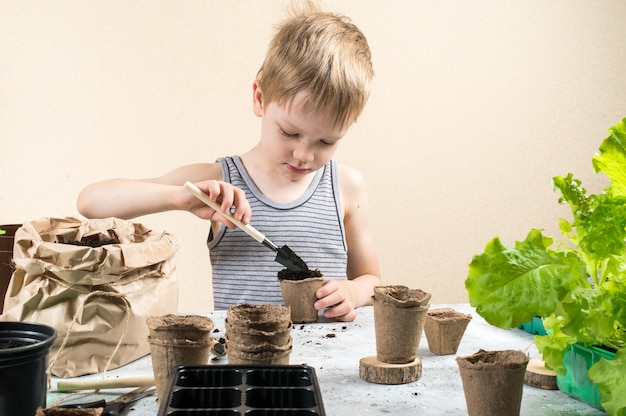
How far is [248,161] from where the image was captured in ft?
7.03

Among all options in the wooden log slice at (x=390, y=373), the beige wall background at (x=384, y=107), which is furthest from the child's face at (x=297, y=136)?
the beige wall background at (x=384, y=107)

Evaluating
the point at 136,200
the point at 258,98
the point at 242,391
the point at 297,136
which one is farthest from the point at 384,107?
the point at 242,391

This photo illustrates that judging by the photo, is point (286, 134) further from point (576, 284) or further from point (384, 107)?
point (384, 107)

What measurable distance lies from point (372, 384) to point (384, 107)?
2.24m

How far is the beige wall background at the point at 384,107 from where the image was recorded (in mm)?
3010

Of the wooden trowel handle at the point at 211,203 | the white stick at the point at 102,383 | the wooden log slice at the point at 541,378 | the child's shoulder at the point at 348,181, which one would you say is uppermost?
the child's shoulder at the point at 348,181

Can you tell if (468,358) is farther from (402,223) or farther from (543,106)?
(543,106)

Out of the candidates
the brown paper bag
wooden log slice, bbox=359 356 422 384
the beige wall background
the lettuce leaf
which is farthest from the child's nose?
the beige wall background

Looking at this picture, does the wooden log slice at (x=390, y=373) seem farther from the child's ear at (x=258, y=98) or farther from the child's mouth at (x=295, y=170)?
the child's ear at (x=258, y=98)

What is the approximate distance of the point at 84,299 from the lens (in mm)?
1150

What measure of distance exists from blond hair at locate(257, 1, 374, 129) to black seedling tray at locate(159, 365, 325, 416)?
3.15ft

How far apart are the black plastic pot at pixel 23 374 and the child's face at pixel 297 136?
3.22 ft

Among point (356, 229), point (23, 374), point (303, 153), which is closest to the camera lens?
point (23, 374)

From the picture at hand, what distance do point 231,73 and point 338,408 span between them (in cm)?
231
